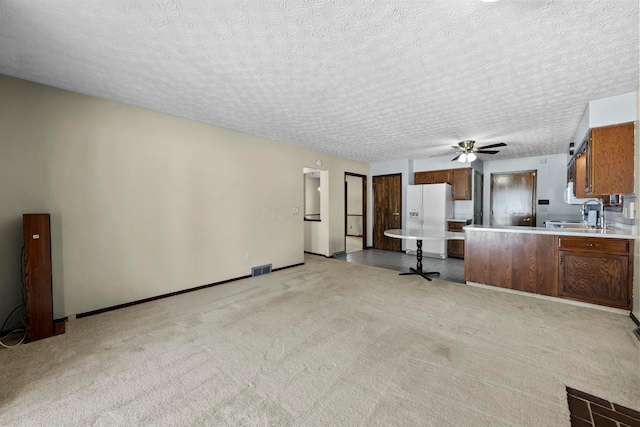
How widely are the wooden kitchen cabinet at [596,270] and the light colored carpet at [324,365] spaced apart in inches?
7.0

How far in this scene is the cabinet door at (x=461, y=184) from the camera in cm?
595

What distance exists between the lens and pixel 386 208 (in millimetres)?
6965

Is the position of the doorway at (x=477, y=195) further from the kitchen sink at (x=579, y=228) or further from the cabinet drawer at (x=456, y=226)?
the kitchen sink at (x=579, y=228)

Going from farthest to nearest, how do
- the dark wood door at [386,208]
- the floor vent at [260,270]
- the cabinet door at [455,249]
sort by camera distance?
1. the dark wood door at [386,208]
2. the cabinet door at [455,249]
3. the floor vent at [260,270]

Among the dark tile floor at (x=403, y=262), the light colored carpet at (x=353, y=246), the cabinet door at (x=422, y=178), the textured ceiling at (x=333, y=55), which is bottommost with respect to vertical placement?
the dark tile floor at (x=403, y=262)

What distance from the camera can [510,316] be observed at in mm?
2799

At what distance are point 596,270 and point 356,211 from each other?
20.7 ft

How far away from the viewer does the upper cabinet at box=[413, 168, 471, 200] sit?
19.5 feet

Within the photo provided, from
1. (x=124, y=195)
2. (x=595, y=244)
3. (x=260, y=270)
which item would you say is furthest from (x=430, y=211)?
(x=124, y=195)

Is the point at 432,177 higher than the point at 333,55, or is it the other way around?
the point at 333,55

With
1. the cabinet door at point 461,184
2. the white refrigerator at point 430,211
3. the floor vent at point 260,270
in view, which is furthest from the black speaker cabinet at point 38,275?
the cabinet door at point 461,184

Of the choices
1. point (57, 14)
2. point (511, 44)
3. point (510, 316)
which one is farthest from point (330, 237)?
point (57, 14)

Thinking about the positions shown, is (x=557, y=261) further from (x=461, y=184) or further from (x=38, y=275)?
(x=38, y=275)

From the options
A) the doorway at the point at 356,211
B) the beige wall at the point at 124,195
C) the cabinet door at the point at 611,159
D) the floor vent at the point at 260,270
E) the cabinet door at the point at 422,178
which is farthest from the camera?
the doorway at the point at 356,211
